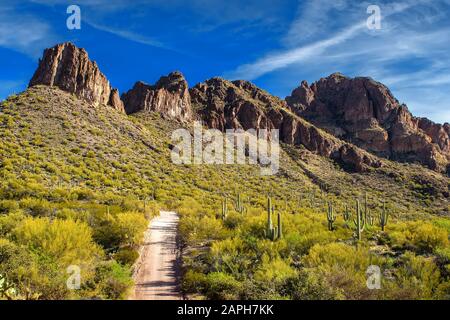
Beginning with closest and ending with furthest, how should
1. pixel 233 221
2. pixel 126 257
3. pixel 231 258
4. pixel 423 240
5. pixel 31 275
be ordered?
pixel 31 275, pixel 231 258, pixel 126 257, pixel 423 240, pixel 233 221

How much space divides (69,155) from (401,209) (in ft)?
160

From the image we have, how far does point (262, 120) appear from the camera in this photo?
290 ft

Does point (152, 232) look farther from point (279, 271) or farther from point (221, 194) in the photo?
point (221, 194)

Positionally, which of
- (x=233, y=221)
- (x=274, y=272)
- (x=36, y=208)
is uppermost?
(x=36, y=208)

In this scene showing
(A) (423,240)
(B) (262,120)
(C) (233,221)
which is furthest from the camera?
(B) (262,120)

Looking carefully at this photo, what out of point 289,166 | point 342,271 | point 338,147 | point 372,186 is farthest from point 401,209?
point 342,271

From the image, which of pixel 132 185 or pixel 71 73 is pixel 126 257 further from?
pixel 71 73

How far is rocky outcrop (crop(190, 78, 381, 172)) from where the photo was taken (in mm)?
82125

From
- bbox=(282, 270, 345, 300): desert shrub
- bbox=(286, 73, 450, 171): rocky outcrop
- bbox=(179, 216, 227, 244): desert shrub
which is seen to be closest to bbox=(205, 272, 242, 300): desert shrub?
bbox=(282, 270, 345, 300): desert shrub

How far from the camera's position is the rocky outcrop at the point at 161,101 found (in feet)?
246

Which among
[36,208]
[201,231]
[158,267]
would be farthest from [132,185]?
[158,267]

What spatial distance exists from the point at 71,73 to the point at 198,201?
3415 centimetres

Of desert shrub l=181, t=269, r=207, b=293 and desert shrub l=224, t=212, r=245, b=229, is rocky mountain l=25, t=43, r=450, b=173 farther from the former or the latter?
desert shrub l=181, t=269, r=207, b=293

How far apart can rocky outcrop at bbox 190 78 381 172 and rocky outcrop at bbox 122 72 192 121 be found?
5.77 meters
